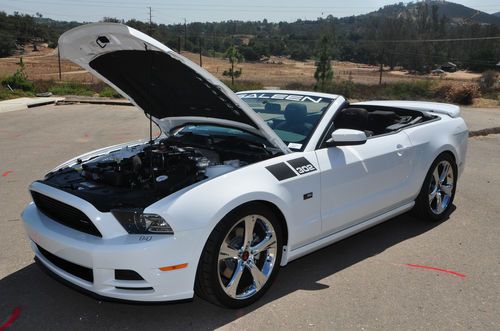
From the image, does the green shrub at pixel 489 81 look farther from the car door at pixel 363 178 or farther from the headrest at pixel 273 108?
the headrest at pixel 273 108

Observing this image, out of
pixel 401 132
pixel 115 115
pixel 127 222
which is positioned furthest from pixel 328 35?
pixel 127 222

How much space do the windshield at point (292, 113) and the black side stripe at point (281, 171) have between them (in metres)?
0.34

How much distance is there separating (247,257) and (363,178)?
4.50 feet

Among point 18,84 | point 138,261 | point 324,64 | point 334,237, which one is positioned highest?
point 324,64

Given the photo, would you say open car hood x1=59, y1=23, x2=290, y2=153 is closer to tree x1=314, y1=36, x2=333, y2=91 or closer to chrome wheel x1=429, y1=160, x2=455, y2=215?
chrome wheel x1=429, y1=160, x2=455, y2=215

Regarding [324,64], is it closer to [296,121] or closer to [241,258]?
[296,121]

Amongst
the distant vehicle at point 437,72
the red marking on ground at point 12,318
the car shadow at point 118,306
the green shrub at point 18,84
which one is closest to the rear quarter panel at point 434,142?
the car shadow at point 118,306

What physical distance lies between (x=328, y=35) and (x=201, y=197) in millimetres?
33973

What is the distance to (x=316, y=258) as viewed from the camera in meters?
4.30

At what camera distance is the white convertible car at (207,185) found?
2969 mm

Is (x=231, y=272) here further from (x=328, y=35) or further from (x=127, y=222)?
(x=328, y=35)

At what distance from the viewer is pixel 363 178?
4121 millimetres

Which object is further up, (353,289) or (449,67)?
(449,67)

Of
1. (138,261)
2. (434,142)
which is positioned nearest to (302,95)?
(434,142)
